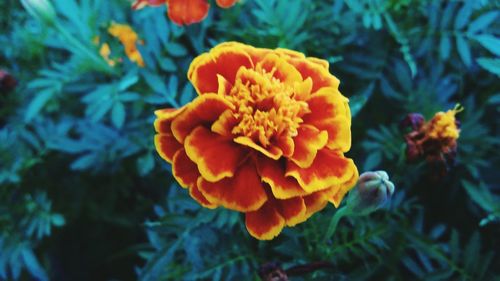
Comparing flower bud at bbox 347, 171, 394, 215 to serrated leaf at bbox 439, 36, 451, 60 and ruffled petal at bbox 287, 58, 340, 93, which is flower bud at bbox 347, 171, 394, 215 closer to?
ruffled petal at bbox 287, 58, 340, 93

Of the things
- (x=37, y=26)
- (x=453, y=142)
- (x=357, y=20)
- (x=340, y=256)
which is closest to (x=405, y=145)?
(x=453, y=142)

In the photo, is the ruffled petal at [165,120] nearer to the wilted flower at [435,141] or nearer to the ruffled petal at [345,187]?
the ruffled petal at [345,187]

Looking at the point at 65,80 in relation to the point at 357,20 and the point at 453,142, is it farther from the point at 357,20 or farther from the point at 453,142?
the point at 453,142

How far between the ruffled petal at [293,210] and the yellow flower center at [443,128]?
0.26 metres

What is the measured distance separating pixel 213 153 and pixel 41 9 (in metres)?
0.40

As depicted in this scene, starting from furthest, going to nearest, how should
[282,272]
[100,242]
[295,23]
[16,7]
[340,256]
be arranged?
[16,7] → [100,242] → [295,23] → [340,256] → [282,272]

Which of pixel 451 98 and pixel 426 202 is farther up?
pixel 451 98

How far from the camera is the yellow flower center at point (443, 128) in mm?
737

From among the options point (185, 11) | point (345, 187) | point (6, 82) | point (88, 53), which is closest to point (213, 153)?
point (345, 187)

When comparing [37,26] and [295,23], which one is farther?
[37,26]

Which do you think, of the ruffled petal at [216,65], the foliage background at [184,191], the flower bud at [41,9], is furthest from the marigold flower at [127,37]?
the ruffled petal at [216,65]

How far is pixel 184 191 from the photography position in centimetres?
76

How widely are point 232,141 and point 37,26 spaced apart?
0.67 meters

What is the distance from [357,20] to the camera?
93 centimetres
